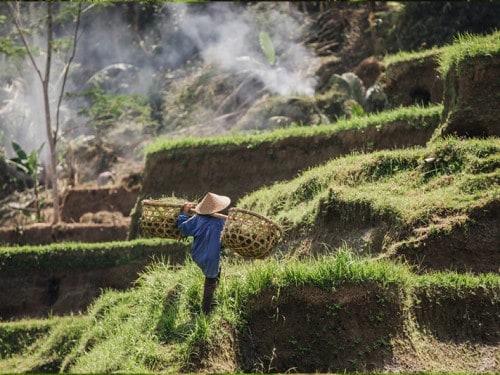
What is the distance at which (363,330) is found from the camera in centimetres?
949

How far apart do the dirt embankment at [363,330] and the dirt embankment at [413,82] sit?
9.78 m

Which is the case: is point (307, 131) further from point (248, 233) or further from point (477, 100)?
point (248, 233)

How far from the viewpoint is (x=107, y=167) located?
30.1 m

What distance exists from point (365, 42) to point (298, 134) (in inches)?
451

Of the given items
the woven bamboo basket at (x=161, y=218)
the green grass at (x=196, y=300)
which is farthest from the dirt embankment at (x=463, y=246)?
the woven bamboo basket at (x=161, y=218)

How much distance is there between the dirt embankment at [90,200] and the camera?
2492 cm

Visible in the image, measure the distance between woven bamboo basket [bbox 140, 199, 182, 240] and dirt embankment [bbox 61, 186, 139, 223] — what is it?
14138 millimetres

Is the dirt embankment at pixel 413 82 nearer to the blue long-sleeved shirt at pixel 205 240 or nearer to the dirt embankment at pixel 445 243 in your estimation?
the dirt embankment at pixel 445 243

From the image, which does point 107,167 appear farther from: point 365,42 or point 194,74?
point 365,42

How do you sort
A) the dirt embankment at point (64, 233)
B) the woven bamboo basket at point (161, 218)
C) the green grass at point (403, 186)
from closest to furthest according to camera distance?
the woven bamboo basket at point (161, 218), the green grass at point (403, 186), the dirt embankment at point (64, 233)

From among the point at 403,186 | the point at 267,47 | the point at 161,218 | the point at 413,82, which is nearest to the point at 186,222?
the point at 161,218

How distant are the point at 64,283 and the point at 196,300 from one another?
31.3 feet

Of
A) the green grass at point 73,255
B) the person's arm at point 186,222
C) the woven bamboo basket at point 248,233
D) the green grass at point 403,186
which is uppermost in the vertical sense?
the person's arm at point 186,222

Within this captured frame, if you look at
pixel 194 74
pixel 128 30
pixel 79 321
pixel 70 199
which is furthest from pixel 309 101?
pixel 128 30
